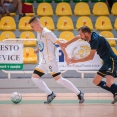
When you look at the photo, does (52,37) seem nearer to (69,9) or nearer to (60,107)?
(60,107)

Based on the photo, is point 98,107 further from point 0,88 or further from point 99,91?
point 0,88

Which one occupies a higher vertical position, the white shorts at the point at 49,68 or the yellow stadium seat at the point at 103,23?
the yellow stadium seat at the point at 103,23

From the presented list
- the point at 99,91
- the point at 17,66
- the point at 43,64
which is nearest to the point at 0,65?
the point at 17,66

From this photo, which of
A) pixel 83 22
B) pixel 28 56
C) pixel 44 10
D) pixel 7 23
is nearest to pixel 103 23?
pixel 83 22

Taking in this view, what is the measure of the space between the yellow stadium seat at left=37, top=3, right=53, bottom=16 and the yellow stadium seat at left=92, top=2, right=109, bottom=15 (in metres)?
1.49

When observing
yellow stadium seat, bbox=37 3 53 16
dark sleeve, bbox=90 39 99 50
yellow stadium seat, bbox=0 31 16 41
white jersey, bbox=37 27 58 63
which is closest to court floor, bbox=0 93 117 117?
white jersey, bbox=37 27 58 63

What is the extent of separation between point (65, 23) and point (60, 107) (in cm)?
540

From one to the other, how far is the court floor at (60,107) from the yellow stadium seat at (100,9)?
4.50m

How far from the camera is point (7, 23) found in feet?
39.9

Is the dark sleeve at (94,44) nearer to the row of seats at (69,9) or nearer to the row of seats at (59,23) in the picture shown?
the row of seats at (59,23)

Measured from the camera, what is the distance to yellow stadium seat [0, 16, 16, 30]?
12.2 metres

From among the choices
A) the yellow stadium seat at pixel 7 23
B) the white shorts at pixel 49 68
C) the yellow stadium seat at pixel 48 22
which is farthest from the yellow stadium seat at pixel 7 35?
the white shorts at pixel 49 68

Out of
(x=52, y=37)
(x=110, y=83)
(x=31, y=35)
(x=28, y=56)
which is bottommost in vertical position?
(x=110, y=83)

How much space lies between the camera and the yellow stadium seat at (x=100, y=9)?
13.0 meters
